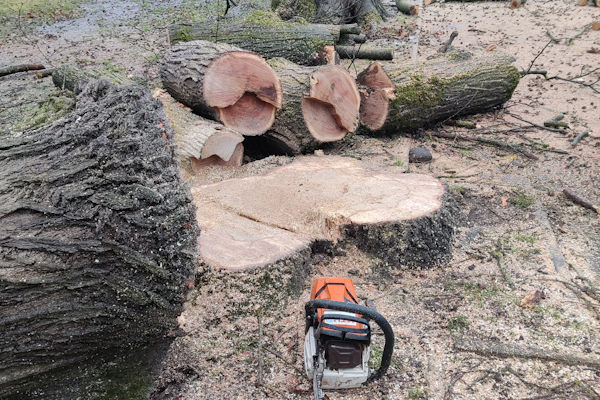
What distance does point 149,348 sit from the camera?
7.45 feet

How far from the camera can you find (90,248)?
1.84 m

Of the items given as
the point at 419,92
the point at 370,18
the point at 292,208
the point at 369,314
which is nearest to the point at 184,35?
the point at 419,92

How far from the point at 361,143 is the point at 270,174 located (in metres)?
1.68

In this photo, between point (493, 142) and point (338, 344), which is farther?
point (493, 142)

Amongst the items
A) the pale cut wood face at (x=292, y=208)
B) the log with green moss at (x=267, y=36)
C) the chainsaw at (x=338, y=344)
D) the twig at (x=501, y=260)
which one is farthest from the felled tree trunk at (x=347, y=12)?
the chainsaw at (x=338, y=344)

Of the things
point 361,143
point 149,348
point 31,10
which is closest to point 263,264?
point 149,348

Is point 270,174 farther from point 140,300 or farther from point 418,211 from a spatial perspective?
point 140,300

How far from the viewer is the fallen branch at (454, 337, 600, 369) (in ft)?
7.80

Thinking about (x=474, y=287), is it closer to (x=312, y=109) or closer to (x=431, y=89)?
(x=312, y=109)

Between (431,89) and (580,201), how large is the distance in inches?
77.3

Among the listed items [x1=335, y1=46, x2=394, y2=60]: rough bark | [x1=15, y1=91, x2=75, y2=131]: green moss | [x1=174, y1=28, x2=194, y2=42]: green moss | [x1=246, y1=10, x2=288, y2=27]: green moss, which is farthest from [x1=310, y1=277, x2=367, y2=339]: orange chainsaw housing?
[x1=335, y1=46, x2=394, y2=60]: rough bark

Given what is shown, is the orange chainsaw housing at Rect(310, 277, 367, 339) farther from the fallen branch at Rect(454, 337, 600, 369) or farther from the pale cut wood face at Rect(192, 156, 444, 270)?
the fallen branch at Rect(454, 337, 600, 369)

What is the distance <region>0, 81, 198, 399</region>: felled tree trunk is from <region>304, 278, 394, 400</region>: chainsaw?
623 millimetres

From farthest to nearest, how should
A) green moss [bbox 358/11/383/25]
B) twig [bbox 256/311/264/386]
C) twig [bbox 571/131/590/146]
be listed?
1. green moss [bbox 358/11/383/25]
2. twig [bbox 571/131/590/146]
3. twig [bbox 256/311/264/386]
